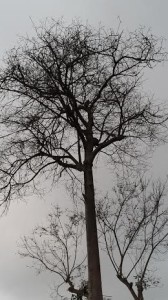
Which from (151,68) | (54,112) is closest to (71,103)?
(54,112)

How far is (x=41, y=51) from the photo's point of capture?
9984mm

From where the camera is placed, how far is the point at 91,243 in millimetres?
9031

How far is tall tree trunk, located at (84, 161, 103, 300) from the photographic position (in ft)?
28.3

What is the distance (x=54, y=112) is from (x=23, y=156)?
1101mm

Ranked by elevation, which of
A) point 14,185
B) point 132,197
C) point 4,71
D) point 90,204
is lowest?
point 90,204

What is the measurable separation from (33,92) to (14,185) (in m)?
1.91

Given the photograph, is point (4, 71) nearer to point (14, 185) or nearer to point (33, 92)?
point (33, 92)

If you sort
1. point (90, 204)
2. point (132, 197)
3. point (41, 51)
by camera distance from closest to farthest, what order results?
point (90, 204) < point (41, 51) < point (132, 197)

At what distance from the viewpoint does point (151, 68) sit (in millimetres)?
10477

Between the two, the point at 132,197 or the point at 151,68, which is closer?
the point at 151,68

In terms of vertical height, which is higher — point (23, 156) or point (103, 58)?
point (103, 58)

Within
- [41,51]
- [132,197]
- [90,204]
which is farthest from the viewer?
[132,197]

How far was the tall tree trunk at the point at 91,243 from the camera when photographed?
28.3ft

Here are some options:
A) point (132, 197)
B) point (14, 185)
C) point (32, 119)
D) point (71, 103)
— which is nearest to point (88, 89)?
point (71, 103)
